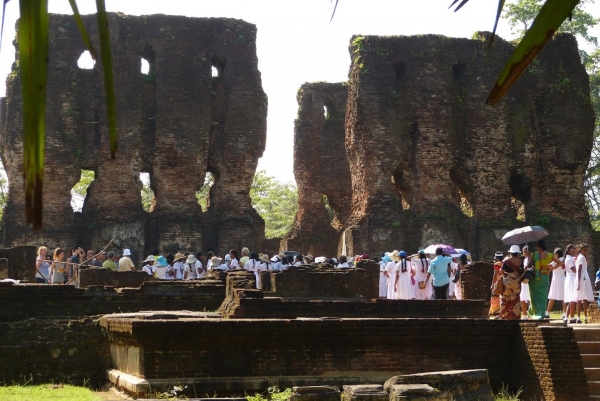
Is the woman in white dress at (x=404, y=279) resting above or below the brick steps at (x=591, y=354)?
above

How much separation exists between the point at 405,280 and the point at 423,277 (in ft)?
0.99

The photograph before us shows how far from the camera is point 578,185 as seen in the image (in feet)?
86.5

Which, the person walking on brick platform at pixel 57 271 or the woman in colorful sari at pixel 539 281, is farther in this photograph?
the person walking on brick platform at pixel 57 271

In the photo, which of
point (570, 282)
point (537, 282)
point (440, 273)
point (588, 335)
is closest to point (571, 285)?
point (570, 282)

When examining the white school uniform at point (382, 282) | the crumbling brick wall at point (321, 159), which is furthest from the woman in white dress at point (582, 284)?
the crumbling brick wall at point (321, 159)

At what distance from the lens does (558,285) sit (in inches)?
580

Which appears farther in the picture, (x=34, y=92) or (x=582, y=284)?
(x=582, y=284)

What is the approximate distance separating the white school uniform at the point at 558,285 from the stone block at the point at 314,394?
853 cm

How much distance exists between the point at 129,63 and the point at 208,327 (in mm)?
19153

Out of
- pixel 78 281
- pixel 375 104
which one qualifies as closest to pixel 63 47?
pixel 375 104

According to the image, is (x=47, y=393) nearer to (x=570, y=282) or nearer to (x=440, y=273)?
(x=570, y=282)

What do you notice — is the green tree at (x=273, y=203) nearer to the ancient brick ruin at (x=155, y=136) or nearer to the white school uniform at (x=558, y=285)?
the ancient brick ruin at (x=155, y=136)

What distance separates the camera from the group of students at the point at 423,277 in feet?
51.1

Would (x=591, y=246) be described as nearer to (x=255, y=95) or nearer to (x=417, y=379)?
(x=255, y=95)
